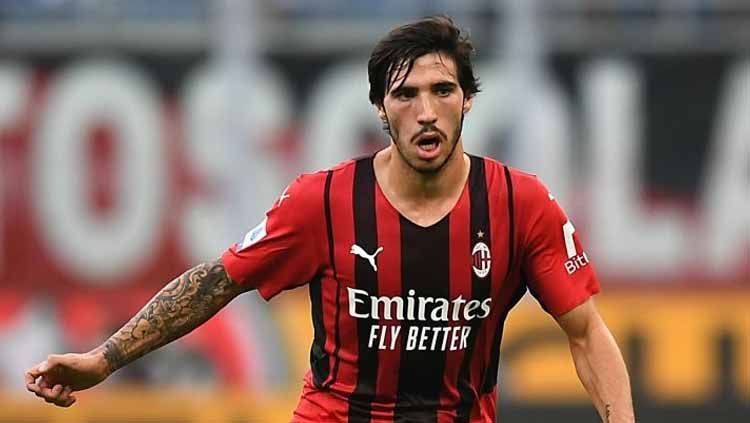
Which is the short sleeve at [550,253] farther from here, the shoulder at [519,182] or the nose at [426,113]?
the nose at [426,113]

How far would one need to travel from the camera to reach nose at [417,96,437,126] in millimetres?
4312

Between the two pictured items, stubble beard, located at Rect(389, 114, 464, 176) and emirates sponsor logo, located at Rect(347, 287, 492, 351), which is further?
emirates sponsor logo, located at Rect(347, 287, 492, 351)

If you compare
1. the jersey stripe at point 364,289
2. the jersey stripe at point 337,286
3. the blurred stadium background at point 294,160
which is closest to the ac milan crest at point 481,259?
the jersey stripe at point 364,289

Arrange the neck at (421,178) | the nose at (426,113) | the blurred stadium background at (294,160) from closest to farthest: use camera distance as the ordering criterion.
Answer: the nose at (426,113) → the neck at (421,178) → the blurred stadium background at (294,160)

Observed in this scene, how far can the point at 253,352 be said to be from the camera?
10.1 meters

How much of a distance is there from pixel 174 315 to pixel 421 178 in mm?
757

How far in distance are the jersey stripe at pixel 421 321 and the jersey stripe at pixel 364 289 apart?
7 centimetres

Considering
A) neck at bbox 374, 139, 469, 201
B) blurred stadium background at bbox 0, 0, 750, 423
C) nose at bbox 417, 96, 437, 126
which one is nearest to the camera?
nose at bbox 417, 96, 437, 126

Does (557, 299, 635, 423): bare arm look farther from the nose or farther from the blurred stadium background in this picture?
the blurred stadium background

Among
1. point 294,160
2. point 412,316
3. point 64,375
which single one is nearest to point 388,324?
point 412,316

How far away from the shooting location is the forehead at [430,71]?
172 inches

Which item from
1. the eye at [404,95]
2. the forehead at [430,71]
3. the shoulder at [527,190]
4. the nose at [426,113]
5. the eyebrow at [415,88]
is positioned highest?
the forehead at [430,71]

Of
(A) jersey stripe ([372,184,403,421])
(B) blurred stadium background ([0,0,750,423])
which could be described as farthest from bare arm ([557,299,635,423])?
(B) blurred stadium background ([0,0,750,423])

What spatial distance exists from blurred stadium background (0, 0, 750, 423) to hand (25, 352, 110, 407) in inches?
215
